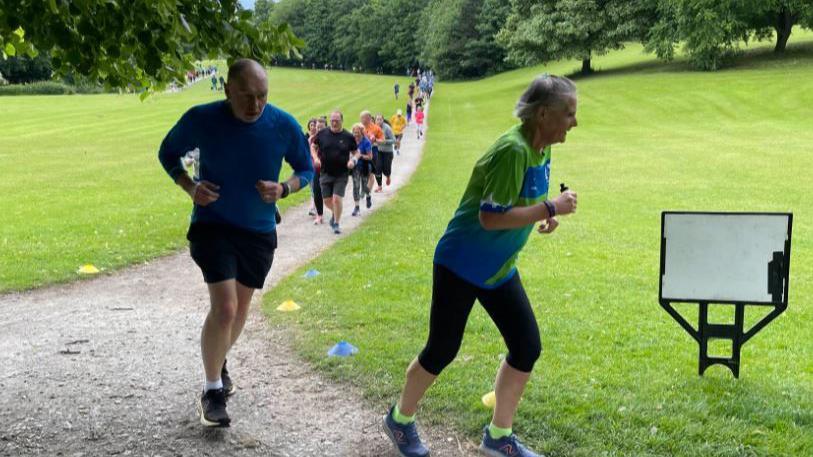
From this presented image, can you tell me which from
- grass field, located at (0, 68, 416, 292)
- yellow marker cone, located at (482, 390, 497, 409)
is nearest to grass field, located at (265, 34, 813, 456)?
yellow marker cone, located at (482, 390, 497, 409)

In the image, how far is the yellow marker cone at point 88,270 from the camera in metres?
8.66

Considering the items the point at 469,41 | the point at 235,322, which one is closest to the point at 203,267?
Result: the point at 235,322

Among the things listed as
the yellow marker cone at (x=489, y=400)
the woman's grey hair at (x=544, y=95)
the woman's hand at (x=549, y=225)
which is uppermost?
the woman's grey hair at (x=544, y=95)

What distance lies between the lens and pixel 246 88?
382 centimetres

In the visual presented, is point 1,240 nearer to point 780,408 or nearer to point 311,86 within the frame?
point 780,408

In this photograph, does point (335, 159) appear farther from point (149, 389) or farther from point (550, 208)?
point (550, 208)

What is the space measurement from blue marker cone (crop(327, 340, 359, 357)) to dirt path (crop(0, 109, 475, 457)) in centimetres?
26

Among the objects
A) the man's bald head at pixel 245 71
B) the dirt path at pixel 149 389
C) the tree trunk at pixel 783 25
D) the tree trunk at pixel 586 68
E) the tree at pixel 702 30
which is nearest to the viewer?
the man's bald head at pixel 245 71

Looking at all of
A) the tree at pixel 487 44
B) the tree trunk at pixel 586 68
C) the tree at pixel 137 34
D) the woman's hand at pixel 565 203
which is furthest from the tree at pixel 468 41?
the woman's hand at pixel 565 203

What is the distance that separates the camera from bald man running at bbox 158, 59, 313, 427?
3.92m

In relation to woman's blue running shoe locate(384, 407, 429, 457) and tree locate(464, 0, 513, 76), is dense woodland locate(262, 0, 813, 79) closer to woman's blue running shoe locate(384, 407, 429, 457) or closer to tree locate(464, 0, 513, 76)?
tree locate(464, 0, 513, 76)

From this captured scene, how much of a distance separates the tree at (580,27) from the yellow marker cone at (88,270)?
4996 cm

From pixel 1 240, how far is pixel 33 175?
390 inches

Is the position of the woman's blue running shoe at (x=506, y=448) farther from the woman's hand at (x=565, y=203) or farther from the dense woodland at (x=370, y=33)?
the dense woodland at (x=370, y=33)
